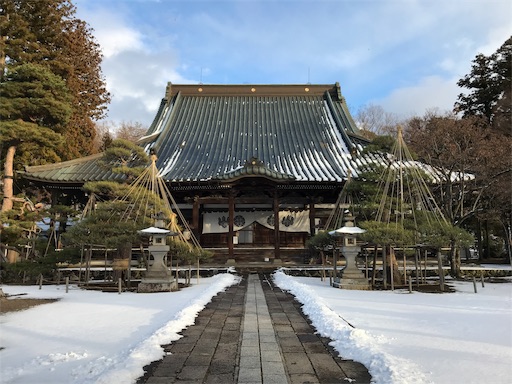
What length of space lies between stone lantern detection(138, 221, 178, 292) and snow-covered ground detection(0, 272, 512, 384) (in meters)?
1.14

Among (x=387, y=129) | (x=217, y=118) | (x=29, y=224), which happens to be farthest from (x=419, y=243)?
(x=387, y=129)

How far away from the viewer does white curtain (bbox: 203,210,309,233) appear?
17.6 meters

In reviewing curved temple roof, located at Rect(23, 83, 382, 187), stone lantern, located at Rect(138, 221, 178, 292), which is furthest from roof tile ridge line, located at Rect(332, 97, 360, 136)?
stone lantern, located at Rect(138, 221, 178, 292)

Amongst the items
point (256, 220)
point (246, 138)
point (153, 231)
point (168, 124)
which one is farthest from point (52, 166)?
point (246, 138)

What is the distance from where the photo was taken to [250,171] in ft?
49.7

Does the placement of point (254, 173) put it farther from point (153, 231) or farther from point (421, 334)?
point (421, 334)

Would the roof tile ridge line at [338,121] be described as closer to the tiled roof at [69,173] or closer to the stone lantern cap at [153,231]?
the tiled roof at [69,173]

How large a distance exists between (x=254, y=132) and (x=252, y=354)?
1734 centimetres

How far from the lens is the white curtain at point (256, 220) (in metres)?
17.6

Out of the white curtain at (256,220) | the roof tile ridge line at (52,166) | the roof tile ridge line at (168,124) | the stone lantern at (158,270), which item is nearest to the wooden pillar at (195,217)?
the white curtain at (256,220)

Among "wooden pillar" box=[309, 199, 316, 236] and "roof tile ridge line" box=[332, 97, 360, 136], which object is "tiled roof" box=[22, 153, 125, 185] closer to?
"wooden pillar" box=[309, 199, 316, 236]

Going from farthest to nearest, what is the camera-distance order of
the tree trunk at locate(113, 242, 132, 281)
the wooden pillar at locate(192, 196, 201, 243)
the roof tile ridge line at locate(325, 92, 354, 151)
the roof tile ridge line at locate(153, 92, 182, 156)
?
1. the roof tile ridge line at locate(325, 92, 354, 151)
2. the roof tile ridge line at locate(153, 92, 182, 156)
3. the wooden pillar at locate(192, 196, 201, 243)
4. the tree trunk at locate(113, 242, 132, 281)

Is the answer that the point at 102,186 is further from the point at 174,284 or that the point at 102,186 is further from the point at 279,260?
the point at 279,260

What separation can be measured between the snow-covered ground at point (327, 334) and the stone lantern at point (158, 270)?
114 cm
